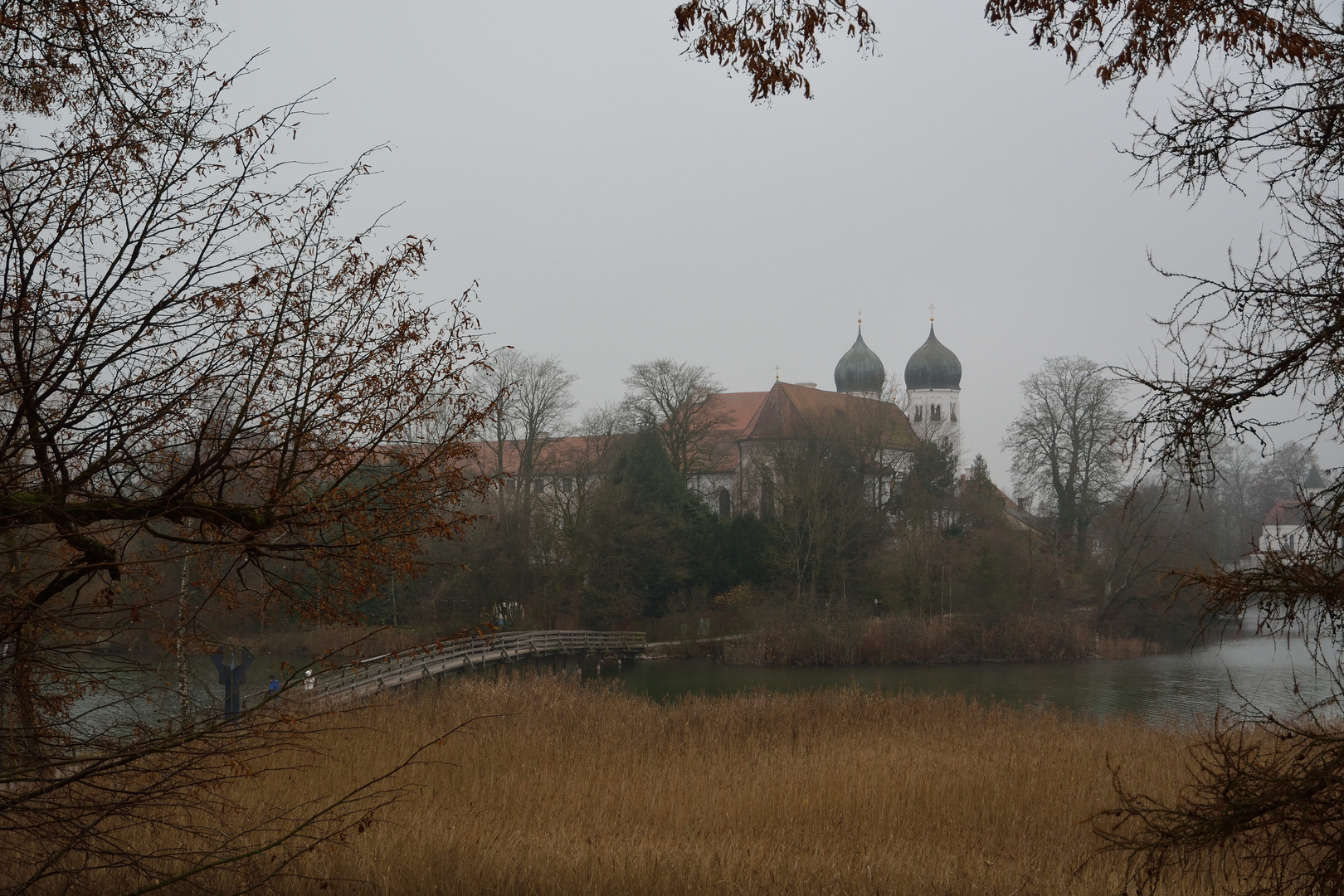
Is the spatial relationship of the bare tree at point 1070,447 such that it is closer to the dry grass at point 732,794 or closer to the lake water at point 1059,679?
the lake water at point 1059,679

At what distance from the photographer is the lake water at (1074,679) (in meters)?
21.1

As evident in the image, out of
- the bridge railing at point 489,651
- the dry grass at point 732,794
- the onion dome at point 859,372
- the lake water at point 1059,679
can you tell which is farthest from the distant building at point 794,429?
the dry grass at point 732,794

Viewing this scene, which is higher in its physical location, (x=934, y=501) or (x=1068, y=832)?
(x=934, y=501)

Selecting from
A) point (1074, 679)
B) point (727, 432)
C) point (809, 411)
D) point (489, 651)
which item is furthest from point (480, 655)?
point (809, 411)

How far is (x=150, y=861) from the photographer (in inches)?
221

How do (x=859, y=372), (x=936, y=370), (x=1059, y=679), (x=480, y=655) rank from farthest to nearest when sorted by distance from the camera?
1. (x=936, y=370)
2. (x=859, y=372)
3. (x=480, y=655)
4. (x=1059, y=679)

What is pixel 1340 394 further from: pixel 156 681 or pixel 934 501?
pixel 934 501

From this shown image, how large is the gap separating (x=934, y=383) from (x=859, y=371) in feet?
21.9

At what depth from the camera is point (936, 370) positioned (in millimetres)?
71625

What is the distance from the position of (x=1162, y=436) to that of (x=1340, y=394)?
0.73 m

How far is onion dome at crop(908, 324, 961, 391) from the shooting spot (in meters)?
71.4

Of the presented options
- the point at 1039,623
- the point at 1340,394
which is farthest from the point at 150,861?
the point at 1039,623

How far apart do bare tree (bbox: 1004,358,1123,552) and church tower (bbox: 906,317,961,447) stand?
35198 mm

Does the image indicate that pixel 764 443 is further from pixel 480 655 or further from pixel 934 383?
pixel 934 383
